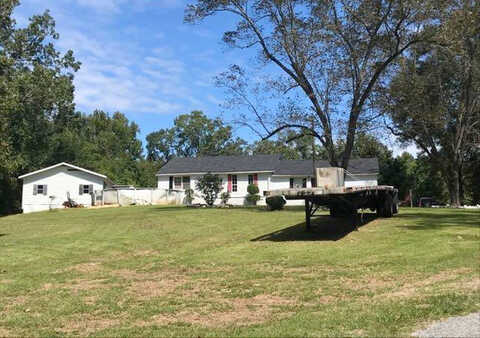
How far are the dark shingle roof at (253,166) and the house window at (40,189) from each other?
10.1 metres

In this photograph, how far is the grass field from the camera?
5.64 m

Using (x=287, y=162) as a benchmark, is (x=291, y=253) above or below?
below

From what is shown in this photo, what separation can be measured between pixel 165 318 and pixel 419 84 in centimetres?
2302

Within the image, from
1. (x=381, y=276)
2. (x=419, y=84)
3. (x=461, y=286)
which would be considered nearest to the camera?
(x=461, y=286)

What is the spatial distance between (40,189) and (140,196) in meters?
9.23

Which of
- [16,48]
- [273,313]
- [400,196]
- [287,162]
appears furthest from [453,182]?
[16,48]

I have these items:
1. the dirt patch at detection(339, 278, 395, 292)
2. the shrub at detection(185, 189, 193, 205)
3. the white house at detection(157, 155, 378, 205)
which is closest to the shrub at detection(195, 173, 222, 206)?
the shrub at detection(185, 189, 193, 205)

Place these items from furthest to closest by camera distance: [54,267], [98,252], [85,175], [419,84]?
[85,175] < [419,84] < [98,252] < [54,267]

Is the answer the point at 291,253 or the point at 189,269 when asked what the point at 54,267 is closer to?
the point at 189,269

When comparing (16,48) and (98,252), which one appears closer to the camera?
(98,252)

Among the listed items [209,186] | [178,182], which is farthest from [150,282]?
[178,182]

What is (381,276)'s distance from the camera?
791 centimetres

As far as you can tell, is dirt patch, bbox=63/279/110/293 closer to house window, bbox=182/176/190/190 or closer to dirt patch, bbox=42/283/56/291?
dirt patch, bbox=42/283/56/291

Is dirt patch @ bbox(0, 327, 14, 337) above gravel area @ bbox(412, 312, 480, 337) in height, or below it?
below
